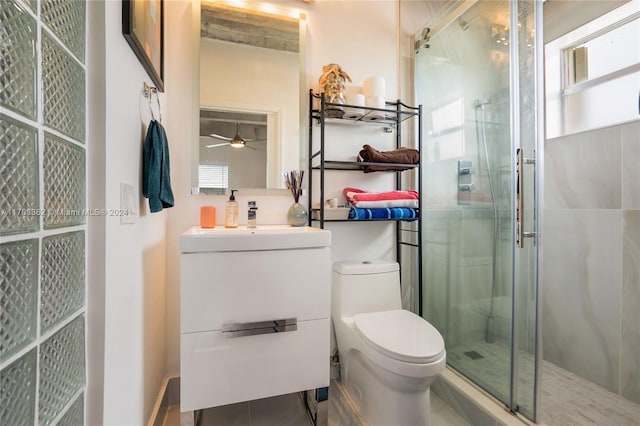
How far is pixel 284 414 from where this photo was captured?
1453mm

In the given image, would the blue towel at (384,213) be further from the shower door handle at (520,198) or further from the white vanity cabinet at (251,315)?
the shower door handle at (520,198)

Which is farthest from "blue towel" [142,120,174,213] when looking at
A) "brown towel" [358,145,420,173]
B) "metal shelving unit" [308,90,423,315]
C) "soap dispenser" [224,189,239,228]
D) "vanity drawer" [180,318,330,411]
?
"brown towel" [358,145,420,173]

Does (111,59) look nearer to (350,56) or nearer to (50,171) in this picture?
(50,171)

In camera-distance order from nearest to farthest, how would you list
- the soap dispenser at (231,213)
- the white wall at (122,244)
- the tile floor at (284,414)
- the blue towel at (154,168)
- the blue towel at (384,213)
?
1. the white wall at (122,244)
2. the blue towel at (154,168)
3. the tile floor at (284,414)
4. the soap dispenser at (231,213)
5. the blue towel at (384,213)

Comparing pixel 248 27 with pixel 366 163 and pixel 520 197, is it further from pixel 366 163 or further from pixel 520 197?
Answer: pixel 520 197

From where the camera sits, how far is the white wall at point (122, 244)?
707 mm

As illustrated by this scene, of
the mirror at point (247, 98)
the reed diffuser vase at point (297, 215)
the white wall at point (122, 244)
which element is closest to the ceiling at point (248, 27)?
the mirror at point (247, 98)

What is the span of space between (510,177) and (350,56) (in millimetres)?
1160

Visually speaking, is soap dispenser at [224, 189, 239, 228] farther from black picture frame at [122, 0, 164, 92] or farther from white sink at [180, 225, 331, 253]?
black picture frame at [122, 0, 164, 92]

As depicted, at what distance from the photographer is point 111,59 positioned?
745 mm

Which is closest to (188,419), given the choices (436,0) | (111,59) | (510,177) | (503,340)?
(111,59)

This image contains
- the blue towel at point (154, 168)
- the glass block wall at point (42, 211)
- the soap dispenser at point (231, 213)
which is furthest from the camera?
the soap dispenser at point (231, 213)

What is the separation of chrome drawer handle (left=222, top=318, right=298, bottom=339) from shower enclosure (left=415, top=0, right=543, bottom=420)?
98 centimetres

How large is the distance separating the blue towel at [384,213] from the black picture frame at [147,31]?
1.10m
